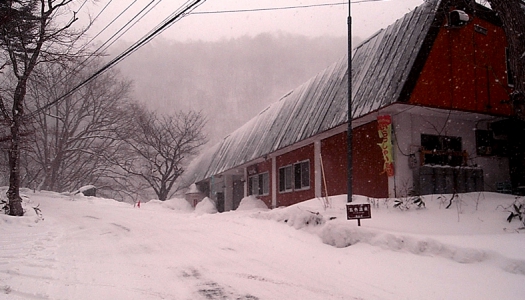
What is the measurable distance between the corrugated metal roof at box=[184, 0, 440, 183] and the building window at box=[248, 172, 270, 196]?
1308mm

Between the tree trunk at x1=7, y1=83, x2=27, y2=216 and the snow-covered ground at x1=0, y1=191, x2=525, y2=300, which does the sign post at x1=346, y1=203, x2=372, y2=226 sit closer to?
the snow-covered ground at x1=0, y1=191, x2=525, y2=300

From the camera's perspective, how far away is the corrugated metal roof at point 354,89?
1230 cm

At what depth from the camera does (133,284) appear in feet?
19.2

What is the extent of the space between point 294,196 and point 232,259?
11.4 meters

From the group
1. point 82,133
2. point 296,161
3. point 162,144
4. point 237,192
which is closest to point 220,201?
point 237,192

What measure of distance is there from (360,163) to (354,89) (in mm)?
2464

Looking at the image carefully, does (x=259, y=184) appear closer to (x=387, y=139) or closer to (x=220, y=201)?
(x=220, y=201)

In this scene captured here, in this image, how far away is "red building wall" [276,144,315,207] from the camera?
693 inches

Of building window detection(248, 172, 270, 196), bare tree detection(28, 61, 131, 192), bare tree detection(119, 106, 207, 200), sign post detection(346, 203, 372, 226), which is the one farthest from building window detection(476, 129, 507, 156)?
bare tree detection(119, 106, 207, 200)

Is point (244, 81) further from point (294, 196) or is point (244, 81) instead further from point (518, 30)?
point (518, 30)

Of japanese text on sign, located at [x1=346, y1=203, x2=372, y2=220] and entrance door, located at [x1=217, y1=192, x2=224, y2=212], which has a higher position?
japanese text on sign, located at [x1=346, y1=203, x2=372, y2=220]

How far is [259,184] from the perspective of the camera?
23797mm

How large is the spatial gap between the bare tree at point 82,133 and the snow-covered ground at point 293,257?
27.0m

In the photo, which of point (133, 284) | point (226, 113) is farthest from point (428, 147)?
point (226, 113)
